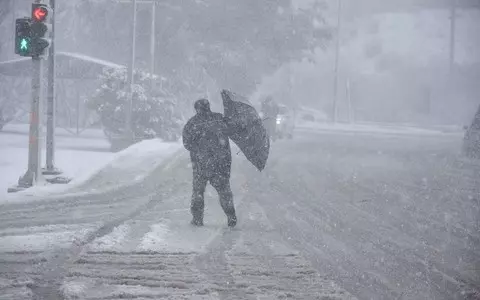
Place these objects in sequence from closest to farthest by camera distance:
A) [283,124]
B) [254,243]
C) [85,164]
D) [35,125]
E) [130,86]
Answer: [254,243]
[35,125]
[85,164]
[130,86]
[283,124]

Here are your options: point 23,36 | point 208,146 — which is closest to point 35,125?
point 23,36

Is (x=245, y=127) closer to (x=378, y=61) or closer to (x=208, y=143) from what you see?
(x=208, y=143)

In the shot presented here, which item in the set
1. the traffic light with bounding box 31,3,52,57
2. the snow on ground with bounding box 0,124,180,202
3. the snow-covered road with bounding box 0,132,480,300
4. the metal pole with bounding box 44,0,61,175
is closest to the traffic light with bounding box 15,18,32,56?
the traffic light with bounding box 31,3,52,57

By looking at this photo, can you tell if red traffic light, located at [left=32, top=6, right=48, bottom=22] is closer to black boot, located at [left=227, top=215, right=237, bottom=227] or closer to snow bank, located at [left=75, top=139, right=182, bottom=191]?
snow bank, located at [left=75, top=139, right=182, bottom=191]

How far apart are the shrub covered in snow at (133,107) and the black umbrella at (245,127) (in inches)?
500

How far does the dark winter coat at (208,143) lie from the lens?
8.02 metres

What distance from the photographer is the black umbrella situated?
27.1 ft

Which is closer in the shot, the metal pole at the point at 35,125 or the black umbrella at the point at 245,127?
the black umbrella at the point at 245,127

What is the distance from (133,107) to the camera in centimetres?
2152

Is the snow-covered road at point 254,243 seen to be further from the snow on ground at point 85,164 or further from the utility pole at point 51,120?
the utility pole at point 51,120

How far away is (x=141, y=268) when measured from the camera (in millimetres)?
6227

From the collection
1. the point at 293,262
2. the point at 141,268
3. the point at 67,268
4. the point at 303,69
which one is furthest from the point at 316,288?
the point at 303,69

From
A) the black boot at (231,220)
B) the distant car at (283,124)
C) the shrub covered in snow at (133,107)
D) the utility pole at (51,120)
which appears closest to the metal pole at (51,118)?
the utility pole at (51,120)

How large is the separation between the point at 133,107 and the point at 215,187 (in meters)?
14.0
